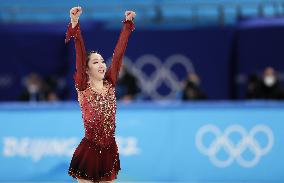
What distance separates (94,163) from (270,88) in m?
5.21

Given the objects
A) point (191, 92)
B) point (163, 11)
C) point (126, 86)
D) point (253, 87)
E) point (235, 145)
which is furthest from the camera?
point (163, 11)

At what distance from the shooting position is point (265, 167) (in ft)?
23.8

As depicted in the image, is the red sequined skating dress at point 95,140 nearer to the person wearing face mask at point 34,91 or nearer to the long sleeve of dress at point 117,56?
the long sleeve of dress at point 117,56

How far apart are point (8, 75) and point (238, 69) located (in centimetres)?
370

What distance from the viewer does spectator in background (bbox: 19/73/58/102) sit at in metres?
9.45

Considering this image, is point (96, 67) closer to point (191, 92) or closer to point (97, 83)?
point (97, 83)

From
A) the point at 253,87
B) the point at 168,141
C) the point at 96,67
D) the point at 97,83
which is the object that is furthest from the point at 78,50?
the point at 253,87

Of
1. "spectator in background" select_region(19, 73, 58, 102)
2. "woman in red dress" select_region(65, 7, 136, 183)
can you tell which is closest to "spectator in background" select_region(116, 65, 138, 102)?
"spectator in background" select_region(19, 73, 58, 102)

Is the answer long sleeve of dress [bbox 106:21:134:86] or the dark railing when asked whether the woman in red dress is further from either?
the dark railing

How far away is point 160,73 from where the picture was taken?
417 inches

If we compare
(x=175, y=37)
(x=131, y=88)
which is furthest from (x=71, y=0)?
(x=131, y=88)

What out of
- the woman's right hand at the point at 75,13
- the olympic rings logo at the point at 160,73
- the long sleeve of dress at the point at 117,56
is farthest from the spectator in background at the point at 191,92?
the woman's right hand at the point at 75,13

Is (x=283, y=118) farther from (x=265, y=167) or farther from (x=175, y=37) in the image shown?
(x=175, y=37)

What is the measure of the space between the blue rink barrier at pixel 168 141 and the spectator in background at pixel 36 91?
1915 millimetres
